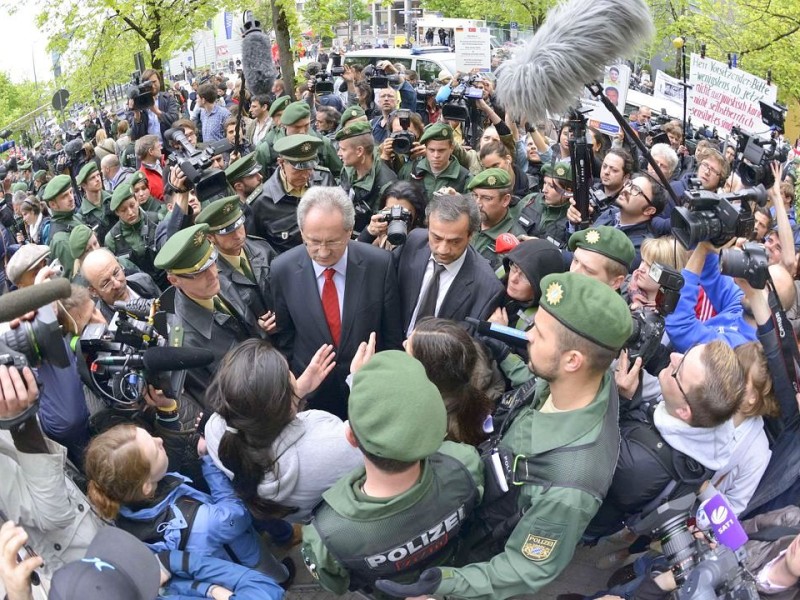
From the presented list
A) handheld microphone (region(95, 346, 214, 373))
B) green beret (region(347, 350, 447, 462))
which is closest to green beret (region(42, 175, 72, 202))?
handheld microphone (region(95, 346, 214, 373))

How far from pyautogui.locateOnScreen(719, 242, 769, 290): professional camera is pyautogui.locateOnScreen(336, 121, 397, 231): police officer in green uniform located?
2.95 metres

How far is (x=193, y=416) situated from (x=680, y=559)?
2.11 metres

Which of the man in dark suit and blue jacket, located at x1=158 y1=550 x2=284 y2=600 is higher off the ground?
the man in dark suit

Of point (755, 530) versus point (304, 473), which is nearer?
point (304, 473)

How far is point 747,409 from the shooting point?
2.75 metres

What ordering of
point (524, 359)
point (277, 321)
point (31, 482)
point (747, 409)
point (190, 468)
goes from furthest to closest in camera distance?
1. point (277, 321)
2. point (524, 359)
3. point (190, 468)
4. point (747, 409)
5. point (31, 482)

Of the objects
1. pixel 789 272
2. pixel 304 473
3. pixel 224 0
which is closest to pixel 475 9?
pixel 224 0

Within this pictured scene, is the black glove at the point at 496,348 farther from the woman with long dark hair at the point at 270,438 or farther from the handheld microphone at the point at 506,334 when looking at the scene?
the woman with long dark hair at the point at 270,438

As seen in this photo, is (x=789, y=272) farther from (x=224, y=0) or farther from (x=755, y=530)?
(x=224, y=0)

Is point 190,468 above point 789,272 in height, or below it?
below

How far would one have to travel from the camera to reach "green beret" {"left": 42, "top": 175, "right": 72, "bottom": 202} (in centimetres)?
545

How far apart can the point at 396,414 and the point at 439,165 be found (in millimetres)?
3798

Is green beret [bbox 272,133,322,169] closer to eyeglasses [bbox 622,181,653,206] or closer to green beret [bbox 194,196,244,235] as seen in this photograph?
green beret [bbox 194,196,244,235]

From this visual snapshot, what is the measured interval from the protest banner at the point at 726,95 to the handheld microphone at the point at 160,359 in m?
4.90
